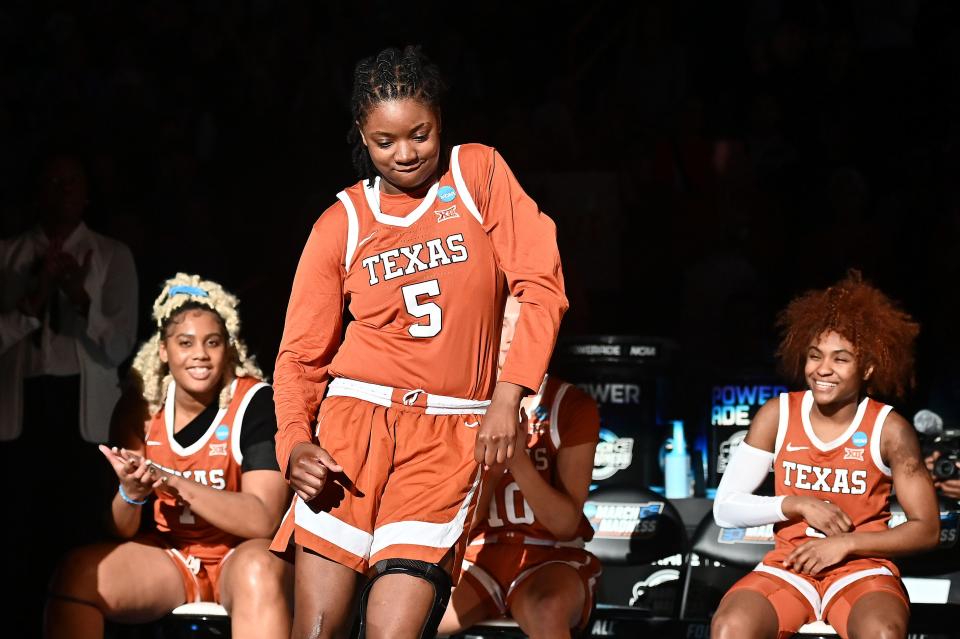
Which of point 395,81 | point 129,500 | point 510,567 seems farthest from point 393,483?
point 129,500

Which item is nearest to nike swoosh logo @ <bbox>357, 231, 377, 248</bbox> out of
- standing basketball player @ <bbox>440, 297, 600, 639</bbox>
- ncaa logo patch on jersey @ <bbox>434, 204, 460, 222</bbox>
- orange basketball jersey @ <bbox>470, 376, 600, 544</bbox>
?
ncaa logo patch on jersey @ <bbox>434, 204, 460, 222</bbox>

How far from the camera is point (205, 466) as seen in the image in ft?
12.9

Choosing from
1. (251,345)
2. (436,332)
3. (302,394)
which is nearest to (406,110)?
(436,332)

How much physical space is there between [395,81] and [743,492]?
1.78m

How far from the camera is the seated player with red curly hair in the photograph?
3469 millimetres

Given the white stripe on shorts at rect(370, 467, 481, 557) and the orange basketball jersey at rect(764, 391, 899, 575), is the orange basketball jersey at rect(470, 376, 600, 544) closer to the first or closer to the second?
the orange basketball jersey at rect(764, 391, 899, 575)

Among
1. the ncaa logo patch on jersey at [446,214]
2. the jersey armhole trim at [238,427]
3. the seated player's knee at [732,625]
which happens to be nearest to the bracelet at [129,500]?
the jersey armhole trim at [238,427]

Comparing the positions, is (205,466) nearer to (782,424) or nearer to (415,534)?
(415,534)

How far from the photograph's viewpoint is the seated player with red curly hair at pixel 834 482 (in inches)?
137

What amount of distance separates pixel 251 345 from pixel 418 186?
282cm

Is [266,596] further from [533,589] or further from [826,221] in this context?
[826,221]

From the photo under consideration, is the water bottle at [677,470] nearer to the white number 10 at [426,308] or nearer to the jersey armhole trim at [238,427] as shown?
the jersey armhole trim at [238,427]

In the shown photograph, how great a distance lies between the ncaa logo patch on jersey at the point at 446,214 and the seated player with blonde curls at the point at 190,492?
1.34 m

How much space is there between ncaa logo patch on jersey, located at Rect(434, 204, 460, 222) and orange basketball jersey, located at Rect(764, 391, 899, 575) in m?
1.54
